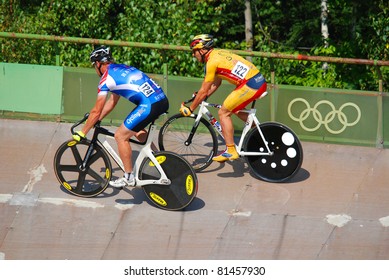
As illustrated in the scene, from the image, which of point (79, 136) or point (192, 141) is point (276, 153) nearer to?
point (192, 141)

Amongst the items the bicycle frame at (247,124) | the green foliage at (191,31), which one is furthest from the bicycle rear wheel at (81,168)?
the green foliage at (191,31)

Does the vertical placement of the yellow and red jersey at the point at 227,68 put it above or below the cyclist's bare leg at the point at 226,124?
above

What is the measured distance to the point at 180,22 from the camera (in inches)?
649

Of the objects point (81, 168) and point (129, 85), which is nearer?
point (129, 85)

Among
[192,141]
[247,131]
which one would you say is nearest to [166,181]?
[247,131]

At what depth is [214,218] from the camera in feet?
37.3

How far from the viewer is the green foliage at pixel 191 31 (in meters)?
15.2

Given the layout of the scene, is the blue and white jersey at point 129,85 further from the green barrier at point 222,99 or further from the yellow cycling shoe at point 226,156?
the green barrier at point 222,99

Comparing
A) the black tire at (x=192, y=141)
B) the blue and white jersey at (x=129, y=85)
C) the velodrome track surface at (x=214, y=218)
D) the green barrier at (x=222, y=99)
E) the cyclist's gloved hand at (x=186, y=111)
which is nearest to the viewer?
the velodrome track surface at (x=214, y=218)

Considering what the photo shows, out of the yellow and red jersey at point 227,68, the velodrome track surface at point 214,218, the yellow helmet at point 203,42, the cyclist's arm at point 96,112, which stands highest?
the yellow helmet at point 203,42

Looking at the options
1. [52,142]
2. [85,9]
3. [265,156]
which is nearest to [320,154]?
[265,156]

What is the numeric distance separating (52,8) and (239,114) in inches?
290

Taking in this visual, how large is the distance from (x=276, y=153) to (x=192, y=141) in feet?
4.54

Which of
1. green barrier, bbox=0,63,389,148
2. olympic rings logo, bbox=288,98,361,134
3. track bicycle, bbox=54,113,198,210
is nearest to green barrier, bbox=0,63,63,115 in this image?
green barrier, bbox=0,63,389,148
